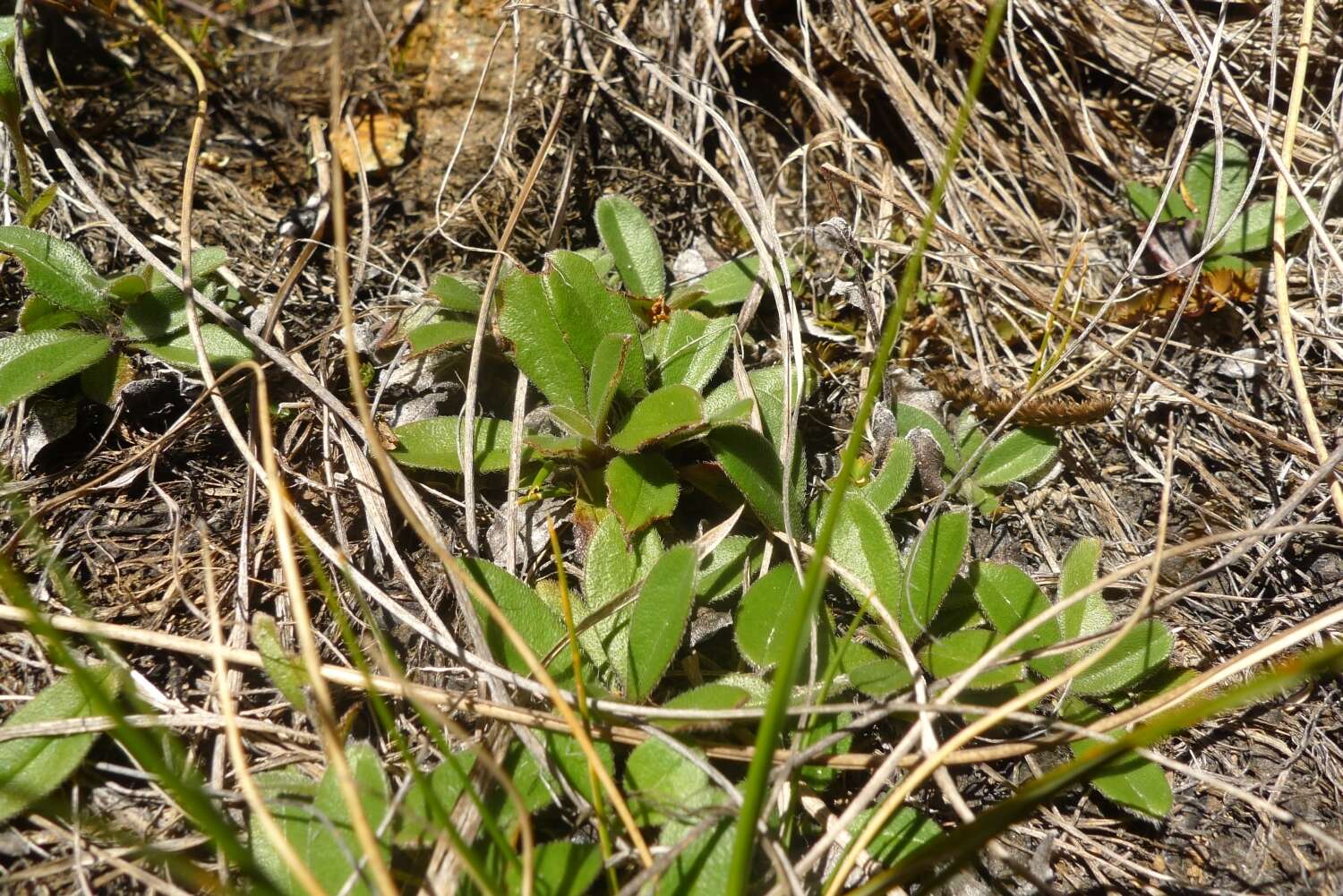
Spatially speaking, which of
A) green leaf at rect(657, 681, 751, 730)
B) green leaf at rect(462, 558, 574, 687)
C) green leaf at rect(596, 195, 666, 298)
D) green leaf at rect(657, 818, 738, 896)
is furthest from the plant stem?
green leaf at rect(596, 195, 666, 298)

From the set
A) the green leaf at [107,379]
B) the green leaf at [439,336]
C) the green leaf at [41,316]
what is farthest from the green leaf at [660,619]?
the green leaf at [41,316]

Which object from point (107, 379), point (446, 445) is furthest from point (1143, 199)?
point (107, 379)

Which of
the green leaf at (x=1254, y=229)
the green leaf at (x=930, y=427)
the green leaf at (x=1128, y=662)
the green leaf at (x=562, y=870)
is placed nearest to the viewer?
the green leaf at (x=562, y=870)

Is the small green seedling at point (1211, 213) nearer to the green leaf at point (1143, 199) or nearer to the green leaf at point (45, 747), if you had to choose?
the green leaf at point (1143, 199)

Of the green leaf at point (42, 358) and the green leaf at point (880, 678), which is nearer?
the green leaf at point (880, 678)

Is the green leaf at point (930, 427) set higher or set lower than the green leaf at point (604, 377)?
lower

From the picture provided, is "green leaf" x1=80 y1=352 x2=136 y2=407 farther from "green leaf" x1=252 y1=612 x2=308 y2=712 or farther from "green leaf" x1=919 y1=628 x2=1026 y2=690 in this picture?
"green leaf" x1=919 y1=628 x2=1026 y2=690

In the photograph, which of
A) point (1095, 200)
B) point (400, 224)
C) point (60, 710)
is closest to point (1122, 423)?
point (1095, 200)
